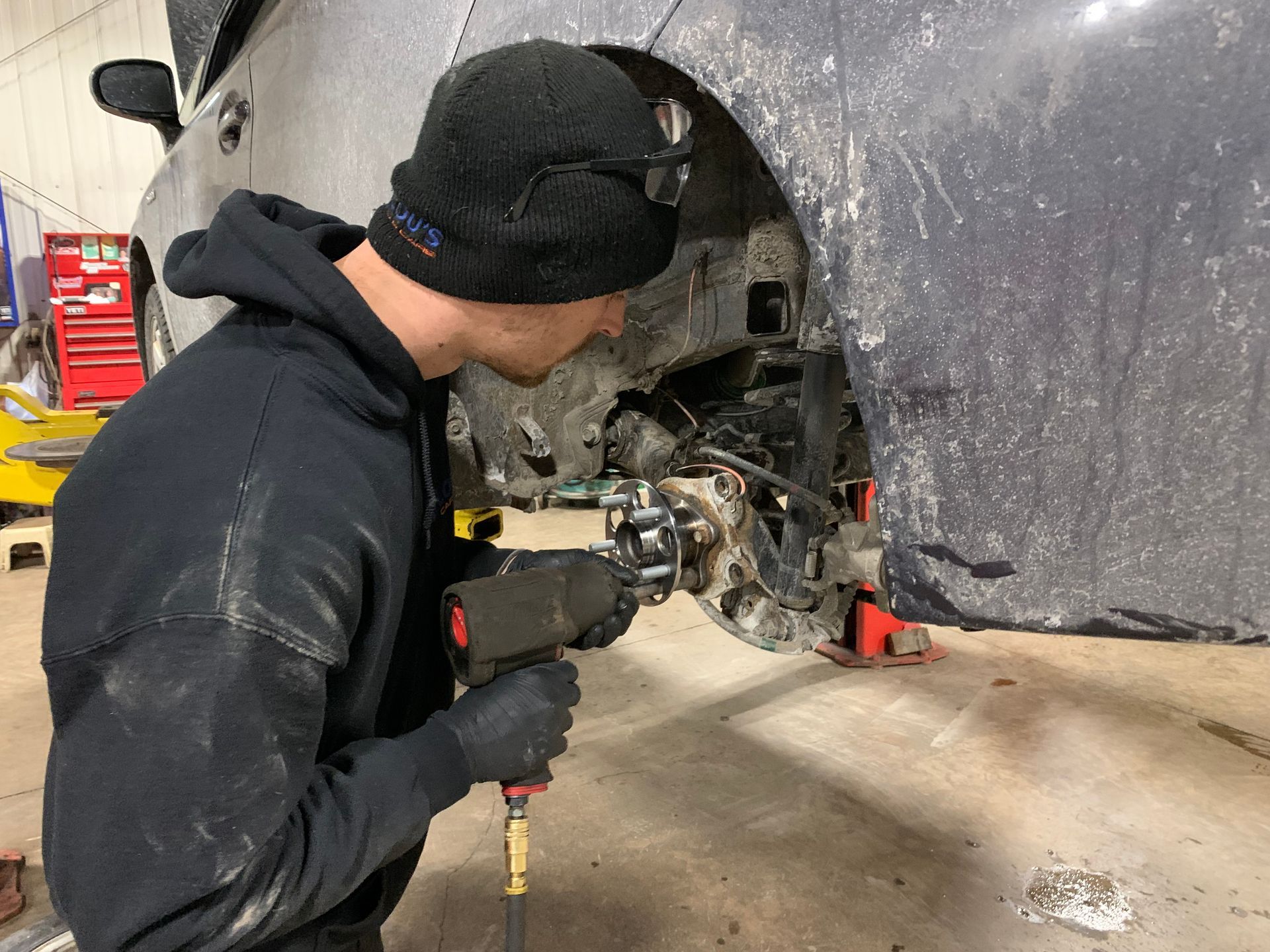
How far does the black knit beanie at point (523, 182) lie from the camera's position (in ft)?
2.61

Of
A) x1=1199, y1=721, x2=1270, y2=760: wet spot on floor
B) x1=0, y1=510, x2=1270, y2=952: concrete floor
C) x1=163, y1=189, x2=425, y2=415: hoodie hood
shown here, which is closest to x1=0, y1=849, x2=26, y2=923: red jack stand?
x1=0, y1=510, x2=1270, y2=952: concrete floor

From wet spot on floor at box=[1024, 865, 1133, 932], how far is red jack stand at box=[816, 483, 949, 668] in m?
0.94

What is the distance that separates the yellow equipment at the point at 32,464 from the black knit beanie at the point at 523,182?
3202mm

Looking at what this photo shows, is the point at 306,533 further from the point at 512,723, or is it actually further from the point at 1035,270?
the point at 1035,270

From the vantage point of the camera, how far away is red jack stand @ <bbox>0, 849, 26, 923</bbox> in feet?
4.99

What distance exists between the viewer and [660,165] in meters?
0.86

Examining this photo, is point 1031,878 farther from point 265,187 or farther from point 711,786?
point 265,187

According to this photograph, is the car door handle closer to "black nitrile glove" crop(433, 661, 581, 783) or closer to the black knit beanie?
the black knit beanie

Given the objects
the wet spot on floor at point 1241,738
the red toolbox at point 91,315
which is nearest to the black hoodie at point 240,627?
the wet spot on floor at point 1241,738

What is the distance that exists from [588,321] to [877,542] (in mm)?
526

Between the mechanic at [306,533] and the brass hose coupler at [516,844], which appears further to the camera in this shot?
the brass hose coupler at [516,844]

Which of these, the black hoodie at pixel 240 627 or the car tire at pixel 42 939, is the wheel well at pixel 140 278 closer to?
the car tire at pixel 42 939

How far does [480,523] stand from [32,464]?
2.41 metres

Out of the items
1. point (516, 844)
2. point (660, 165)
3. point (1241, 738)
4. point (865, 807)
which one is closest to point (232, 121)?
point (660, 165)
